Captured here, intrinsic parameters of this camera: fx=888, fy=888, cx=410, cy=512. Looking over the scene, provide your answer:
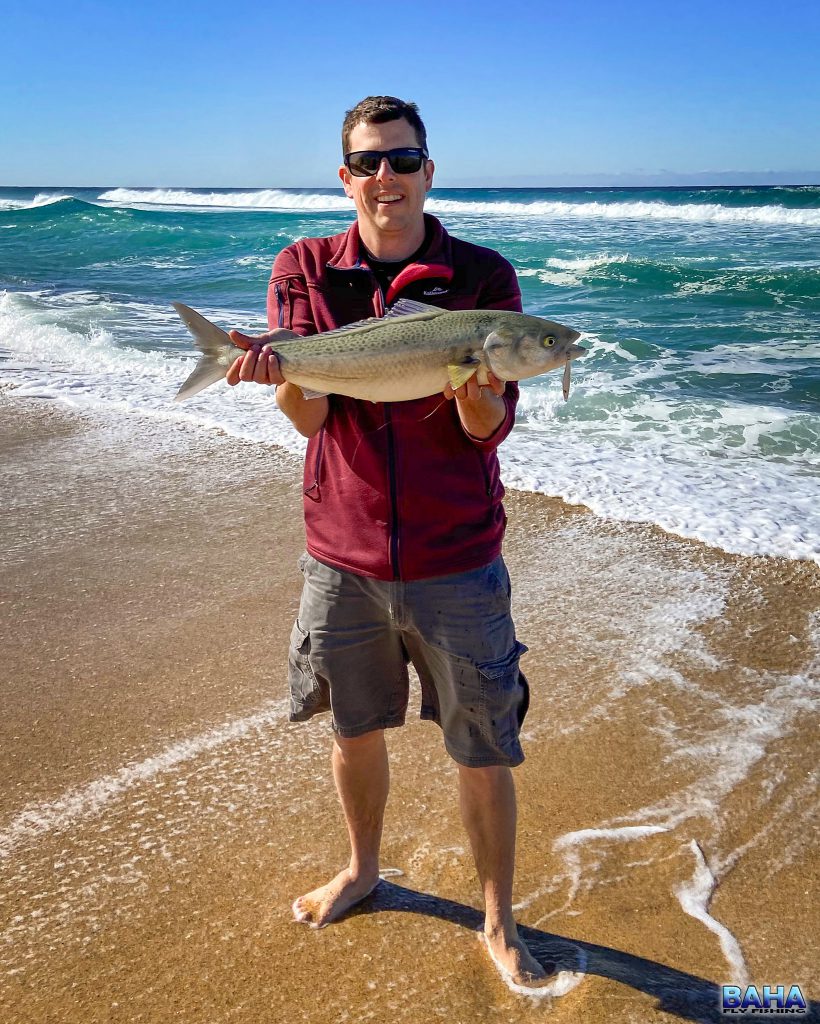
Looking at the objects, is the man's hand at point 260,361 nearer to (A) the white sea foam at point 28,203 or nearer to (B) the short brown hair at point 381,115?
(B) the short brown hair at point 381,115

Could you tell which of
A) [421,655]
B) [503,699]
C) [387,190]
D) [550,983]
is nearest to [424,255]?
[387,190]

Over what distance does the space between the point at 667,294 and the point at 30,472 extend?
1625 centimetres

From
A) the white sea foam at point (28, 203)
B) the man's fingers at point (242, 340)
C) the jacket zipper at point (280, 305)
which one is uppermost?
the jacket zipper at point (280, 305)

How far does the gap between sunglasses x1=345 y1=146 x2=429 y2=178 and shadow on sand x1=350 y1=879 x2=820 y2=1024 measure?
Answer: 7.75ft

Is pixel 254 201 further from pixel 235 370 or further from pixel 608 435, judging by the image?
pixel 235 370

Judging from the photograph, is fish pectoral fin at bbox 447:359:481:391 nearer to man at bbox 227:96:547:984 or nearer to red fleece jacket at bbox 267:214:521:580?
man at bbox 227:96:547:984

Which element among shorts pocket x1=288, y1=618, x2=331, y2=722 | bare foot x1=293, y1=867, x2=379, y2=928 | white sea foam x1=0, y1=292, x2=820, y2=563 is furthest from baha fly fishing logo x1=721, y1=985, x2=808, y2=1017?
Result: white sea foam x1=0, y1=292, x2=820, y2=563

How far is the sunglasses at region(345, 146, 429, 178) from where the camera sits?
8.55 ft

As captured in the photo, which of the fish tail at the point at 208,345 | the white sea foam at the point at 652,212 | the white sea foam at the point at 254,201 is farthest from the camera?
the white sea foam at the point at 254,201

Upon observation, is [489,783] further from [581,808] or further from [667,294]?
[667,294]

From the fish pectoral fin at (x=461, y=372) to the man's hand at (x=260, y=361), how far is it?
0.51 m

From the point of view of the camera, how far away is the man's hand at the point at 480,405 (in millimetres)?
2477

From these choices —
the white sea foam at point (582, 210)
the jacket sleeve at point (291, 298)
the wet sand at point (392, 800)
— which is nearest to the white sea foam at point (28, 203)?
the white sea foam at point (582, 210)

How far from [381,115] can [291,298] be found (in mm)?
600
